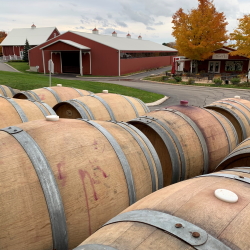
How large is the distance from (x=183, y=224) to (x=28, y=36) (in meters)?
68.2

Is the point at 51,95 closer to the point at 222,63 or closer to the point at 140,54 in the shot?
the point at 222,63

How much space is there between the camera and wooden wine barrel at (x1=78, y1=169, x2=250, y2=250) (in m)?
1.54

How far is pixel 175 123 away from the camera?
4.14 metres

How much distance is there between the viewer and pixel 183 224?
164 centimetres

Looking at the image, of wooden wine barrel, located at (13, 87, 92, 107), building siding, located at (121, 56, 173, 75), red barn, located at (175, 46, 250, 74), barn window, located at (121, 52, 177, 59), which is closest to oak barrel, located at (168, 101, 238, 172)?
wooden wine barrel, located at (13, 87, 92, 107)

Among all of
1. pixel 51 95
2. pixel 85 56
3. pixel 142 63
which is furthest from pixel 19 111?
pixel 142 63

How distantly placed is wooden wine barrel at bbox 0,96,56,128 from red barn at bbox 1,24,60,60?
190 ft

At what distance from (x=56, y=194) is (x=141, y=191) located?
0.93 meters

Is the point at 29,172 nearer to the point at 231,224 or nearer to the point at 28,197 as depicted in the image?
the point at 28,197

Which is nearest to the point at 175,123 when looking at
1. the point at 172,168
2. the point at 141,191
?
the point at 172,168

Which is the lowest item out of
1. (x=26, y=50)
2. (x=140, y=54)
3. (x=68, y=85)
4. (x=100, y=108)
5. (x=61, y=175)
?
(x=68, y=85)

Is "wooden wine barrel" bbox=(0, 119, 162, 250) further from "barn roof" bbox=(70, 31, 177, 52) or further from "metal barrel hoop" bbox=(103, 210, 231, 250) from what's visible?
"barn roof" bbox=(70, 31, 177, 52)

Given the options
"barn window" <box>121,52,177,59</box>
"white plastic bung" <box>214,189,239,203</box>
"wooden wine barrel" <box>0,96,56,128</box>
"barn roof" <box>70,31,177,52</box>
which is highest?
"barn roof" <box>70,31,177,52</box>

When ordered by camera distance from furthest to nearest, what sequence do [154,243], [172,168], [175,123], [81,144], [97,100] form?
1. [97,100]
2. [175,123]
3. [172,168]
4. [81,144]
5. [154,243]
